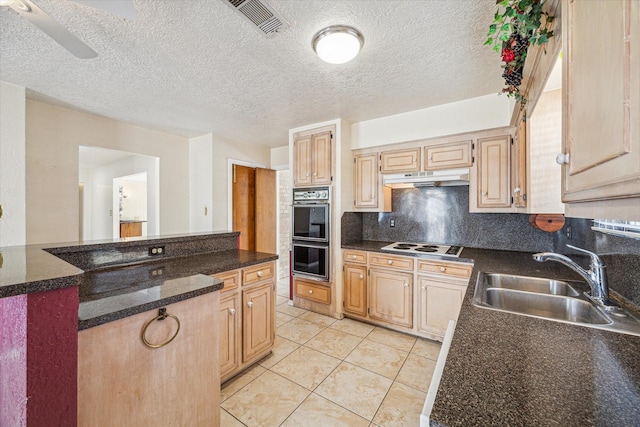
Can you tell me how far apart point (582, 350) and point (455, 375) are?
1.62 feet

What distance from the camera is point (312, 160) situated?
11.0ft

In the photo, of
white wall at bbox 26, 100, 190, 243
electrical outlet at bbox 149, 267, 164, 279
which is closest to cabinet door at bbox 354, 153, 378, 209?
electrical outlet at bbox 149, 267, 164, 279

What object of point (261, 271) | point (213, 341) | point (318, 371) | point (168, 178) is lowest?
point (318, 371)

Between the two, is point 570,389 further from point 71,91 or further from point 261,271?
point 71,91

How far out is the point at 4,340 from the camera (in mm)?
856

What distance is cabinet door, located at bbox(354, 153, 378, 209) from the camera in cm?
319

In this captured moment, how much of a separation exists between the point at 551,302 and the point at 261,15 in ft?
7.39

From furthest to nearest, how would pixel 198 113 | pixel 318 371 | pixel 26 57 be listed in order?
pixel 198 113
pixel 318 371
pixel 26 57

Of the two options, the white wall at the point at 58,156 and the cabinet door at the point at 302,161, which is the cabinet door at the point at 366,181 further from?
the white wall at the point at 58,156

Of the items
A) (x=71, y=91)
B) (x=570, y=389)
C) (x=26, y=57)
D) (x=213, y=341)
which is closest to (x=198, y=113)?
(x=71, y=91)

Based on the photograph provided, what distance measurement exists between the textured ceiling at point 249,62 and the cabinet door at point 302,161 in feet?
1.33

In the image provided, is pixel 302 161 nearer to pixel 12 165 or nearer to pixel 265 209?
pixel 265 209

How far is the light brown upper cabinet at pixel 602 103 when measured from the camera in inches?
18.5

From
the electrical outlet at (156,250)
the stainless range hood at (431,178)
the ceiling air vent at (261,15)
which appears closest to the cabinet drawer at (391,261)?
the stainless range hood at (431,178)
